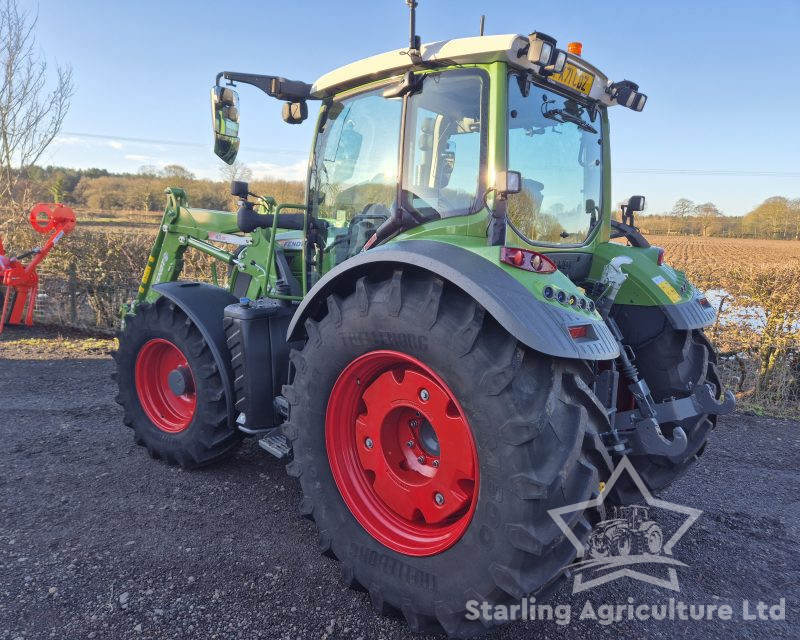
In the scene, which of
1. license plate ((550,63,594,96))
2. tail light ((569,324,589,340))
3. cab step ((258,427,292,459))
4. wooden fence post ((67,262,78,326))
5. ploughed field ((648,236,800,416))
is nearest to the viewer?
tail light ((569,324,589,340))

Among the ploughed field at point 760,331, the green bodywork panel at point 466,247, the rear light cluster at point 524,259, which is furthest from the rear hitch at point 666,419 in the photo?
the ploughed field at point 760,331

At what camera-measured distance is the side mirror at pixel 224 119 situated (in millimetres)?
3018

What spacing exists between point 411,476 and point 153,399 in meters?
2.33

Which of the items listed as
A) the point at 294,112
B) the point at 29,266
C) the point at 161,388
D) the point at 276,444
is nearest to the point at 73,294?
the point at 29,266

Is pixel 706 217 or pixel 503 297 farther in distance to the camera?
pixel 706 217

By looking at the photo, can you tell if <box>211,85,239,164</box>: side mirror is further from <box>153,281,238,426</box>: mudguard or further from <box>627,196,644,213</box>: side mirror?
<box>627,196,644,213</box>: side mirror

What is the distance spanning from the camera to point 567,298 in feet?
6.80

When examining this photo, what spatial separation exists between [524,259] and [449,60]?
3.37 ft

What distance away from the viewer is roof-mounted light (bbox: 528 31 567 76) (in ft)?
7.13

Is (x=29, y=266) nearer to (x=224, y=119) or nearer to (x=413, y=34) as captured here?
(x=224, y=119)

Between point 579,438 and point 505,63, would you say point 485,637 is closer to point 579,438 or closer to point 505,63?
point 579,438

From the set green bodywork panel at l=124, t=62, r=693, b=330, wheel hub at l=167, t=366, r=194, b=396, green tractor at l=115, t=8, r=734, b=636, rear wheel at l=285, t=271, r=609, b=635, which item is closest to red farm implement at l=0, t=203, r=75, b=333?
green bodywork panel at l=124, t=62, r=693, b=330

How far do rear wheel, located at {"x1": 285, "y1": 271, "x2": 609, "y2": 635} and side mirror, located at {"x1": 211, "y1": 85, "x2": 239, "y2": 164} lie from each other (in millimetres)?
1345

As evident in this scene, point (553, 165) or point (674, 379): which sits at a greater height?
point (553, 165)
